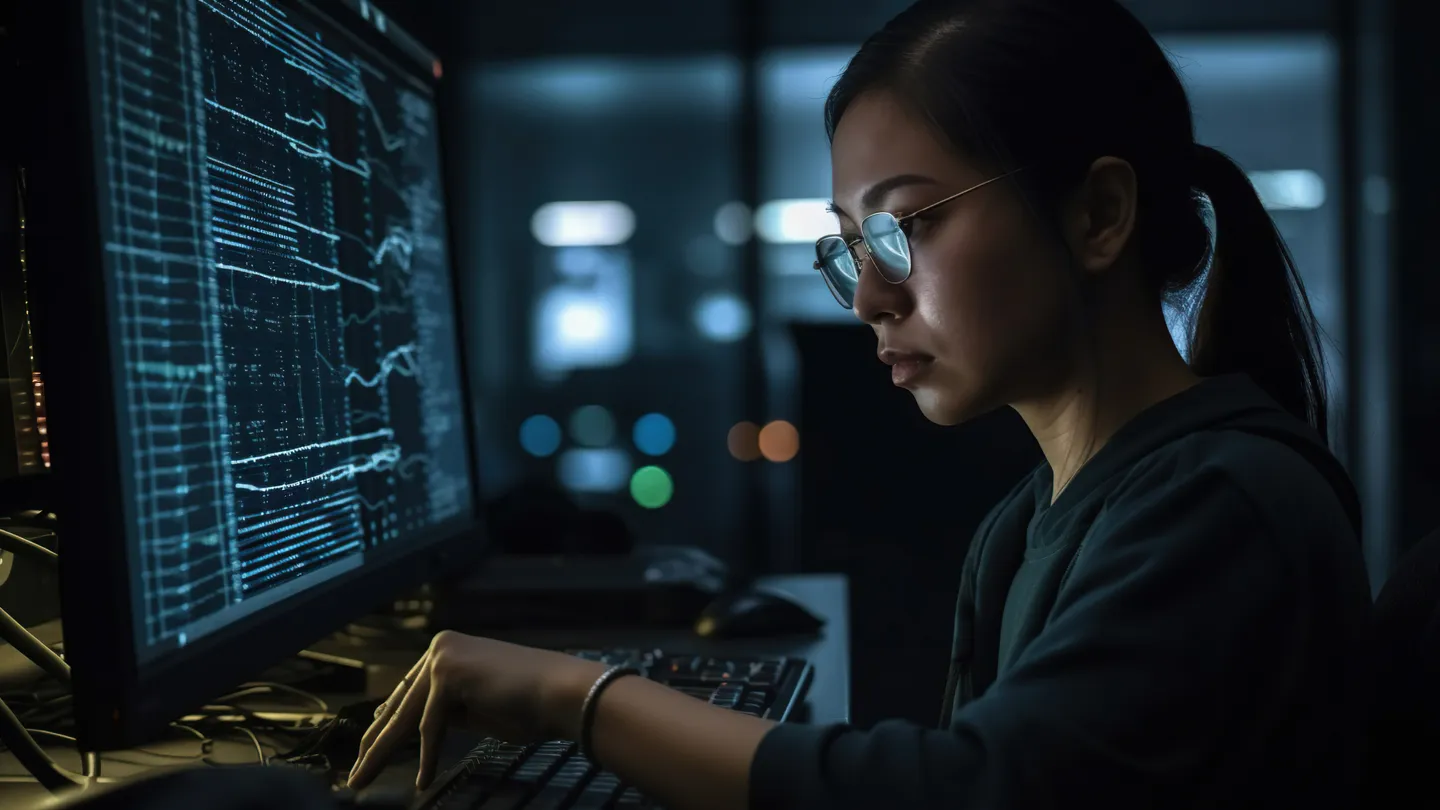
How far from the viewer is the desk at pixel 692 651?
0.69m

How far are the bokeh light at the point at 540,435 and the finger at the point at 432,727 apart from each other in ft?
10.5

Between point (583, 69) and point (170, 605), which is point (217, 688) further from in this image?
point (583, 69)

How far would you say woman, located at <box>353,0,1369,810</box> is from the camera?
0.52 m

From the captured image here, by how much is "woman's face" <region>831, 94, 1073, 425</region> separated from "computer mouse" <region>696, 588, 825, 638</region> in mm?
445

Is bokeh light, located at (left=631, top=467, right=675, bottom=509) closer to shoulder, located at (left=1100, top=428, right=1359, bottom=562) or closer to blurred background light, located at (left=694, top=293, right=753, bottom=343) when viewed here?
blurred background light, located at (left=694, top=293, right=753, bottom=343)

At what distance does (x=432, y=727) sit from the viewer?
2.12ft

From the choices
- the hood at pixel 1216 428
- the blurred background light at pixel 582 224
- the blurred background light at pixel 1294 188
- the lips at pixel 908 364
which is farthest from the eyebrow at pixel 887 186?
the blurred background light at pixel 1294 188

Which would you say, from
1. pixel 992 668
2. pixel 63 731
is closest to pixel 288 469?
pixel 63 731

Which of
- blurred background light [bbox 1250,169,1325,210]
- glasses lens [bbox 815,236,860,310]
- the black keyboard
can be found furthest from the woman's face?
blurred background light [bbox 1250,169,1325,210]

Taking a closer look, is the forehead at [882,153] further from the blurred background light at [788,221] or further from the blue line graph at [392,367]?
the blurred background light at [788,221]

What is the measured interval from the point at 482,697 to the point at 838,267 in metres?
0.48

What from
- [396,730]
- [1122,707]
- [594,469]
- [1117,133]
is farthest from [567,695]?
[594,469]

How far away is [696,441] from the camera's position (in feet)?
12.4

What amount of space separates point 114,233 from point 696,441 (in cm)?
324
